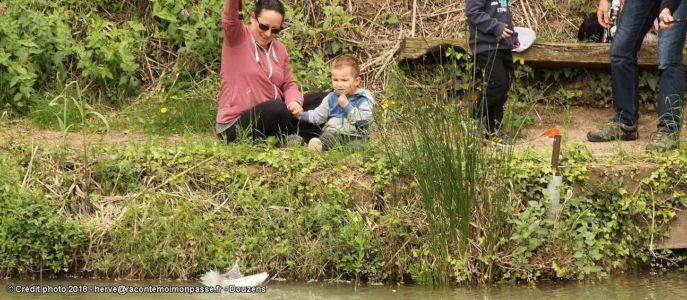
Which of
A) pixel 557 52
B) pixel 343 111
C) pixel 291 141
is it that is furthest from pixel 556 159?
pixel 557 52

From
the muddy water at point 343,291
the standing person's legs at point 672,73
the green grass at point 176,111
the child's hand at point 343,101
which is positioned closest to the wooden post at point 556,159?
the muddy water at point 343,291

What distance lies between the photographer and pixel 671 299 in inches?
243

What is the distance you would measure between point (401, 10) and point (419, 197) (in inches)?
139

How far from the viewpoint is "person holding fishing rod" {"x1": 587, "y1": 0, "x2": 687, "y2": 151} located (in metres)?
7.56

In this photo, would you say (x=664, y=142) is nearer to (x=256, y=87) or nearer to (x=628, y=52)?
(x=628, y=52)

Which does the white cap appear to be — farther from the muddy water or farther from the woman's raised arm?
the muddy water

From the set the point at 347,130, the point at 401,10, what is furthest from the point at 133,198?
the point at 401,10

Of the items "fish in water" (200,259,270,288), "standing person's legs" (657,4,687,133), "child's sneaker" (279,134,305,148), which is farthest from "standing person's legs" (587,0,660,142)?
"fish in water" (200,259,270,288)

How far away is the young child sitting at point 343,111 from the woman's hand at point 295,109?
5cm

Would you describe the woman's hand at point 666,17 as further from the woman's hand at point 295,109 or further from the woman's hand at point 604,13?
the woman's hand at point 295,109

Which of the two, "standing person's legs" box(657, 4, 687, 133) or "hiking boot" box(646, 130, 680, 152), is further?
"standing person's legs" box(657, 4, 687, 133)

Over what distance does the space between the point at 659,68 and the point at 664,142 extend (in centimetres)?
61

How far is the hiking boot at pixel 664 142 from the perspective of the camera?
292 inches

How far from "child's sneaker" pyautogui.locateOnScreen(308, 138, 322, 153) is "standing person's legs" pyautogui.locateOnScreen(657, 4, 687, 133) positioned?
2.30 metres
